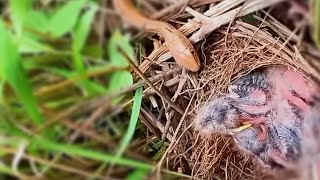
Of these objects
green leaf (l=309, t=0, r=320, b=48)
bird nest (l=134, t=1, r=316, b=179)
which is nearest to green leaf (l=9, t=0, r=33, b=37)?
bird nest (l=134, t=1, r=316, b=179)

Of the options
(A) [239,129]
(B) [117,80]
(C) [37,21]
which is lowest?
(A) [239,129]

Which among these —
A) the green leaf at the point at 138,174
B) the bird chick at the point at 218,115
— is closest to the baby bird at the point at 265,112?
the bird chick at the point at 218,115

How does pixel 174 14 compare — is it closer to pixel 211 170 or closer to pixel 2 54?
pixel 211 170

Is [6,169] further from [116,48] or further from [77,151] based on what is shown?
[116,48]

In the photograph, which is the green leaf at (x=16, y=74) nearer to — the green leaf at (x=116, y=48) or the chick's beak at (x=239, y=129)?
the green leaf at (x=116, y=48)

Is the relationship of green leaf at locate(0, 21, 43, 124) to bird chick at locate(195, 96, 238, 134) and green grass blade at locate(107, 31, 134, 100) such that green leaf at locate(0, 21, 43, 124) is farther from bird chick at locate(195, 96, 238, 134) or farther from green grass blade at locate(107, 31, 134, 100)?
A: bird chick at locate(195, 96, 238, 134)

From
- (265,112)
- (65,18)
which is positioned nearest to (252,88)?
(265,112)

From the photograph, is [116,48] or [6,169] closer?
[116,48]
